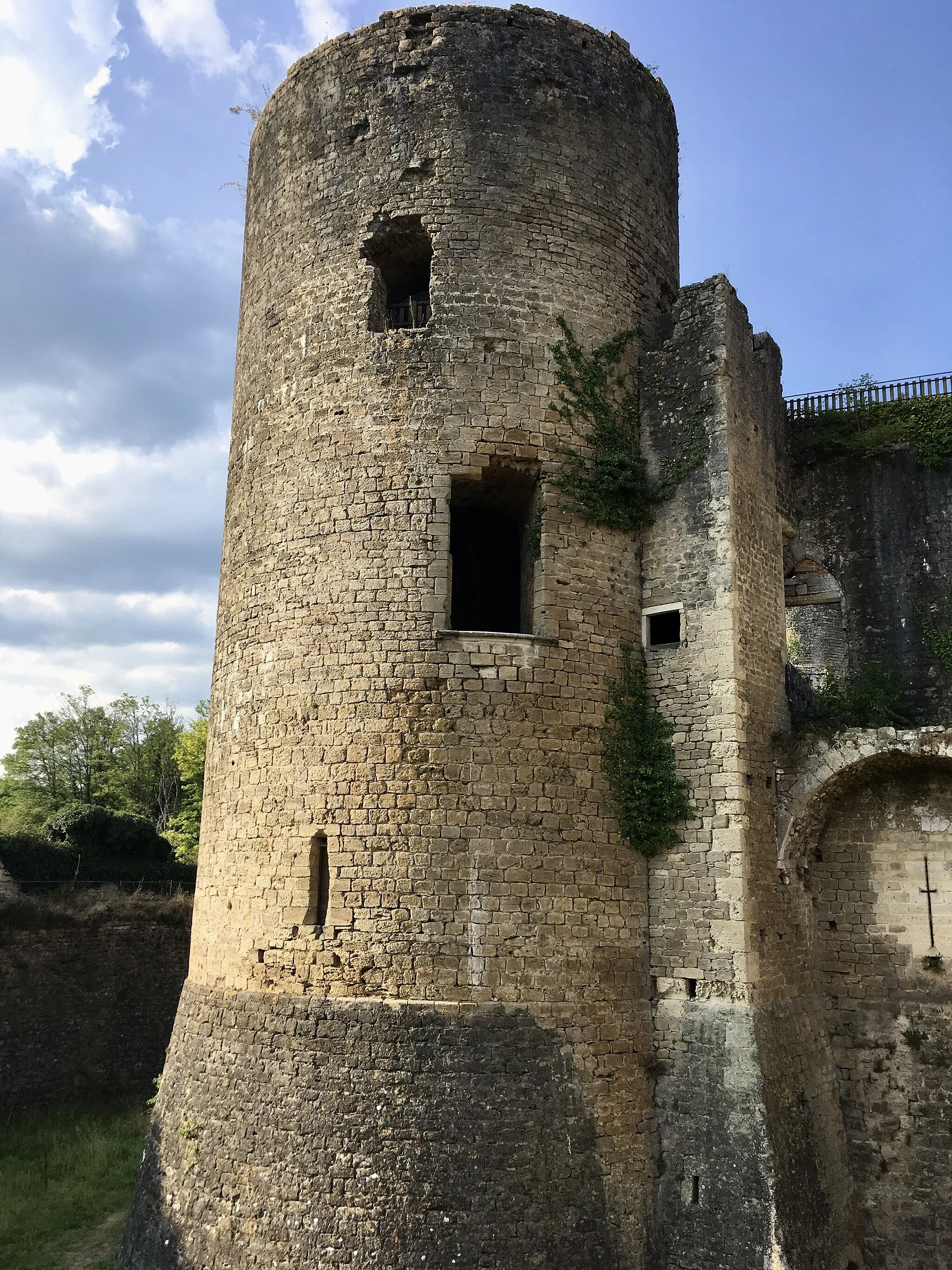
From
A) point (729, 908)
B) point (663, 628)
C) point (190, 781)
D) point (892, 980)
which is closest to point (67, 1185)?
point (729, 908)

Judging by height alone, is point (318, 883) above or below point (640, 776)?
below

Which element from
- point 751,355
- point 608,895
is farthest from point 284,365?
point 608,895

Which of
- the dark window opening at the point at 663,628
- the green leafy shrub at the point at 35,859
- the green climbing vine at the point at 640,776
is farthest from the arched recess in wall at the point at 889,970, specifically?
the green leafy shrub at the point at 35,859

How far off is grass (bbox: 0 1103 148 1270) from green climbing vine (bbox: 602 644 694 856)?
736 cm

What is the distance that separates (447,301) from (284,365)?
6.67ft

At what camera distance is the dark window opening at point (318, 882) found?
9.06 m

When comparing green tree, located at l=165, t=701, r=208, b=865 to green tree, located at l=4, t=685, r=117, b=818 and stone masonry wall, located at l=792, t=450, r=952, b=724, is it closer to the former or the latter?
green tree, located at l=4, t=685, r=117, b=818

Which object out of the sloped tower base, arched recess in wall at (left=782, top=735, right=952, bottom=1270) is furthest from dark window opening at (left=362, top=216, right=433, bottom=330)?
the sloped tower base

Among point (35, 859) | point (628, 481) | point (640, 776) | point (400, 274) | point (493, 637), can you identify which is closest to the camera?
point (493, 637)

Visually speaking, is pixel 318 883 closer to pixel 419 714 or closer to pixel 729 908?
pixel 419 714

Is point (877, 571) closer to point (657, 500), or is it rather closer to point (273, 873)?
point (657, 500)

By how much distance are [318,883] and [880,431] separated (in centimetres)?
934

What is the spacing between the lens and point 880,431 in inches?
508

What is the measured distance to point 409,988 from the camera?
8609mm
